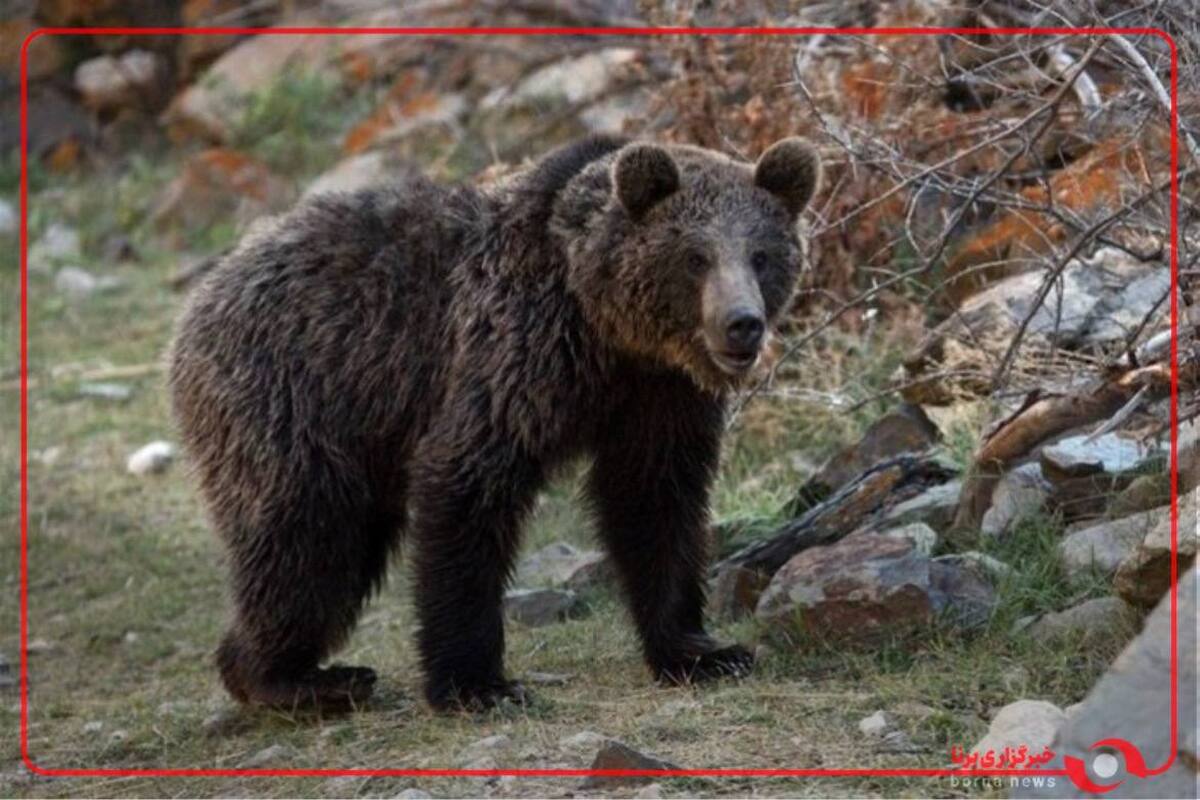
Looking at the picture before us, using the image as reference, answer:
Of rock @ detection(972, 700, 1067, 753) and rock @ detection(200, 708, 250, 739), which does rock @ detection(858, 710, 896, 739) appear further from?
rock @ detection(200, 708, 250, 739)

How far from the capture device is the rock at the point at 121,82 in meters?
16.0

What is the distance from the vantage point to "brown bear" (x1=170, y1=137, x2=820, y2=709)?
223 inches

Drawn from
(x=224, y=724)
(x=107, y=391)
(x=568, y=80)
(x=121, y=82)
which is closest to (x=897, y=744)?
(x=224, y=724)

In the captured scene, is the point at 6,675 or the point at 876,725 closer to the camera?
the point at 876,725

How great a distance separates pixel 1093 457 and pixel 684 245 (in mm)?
1696

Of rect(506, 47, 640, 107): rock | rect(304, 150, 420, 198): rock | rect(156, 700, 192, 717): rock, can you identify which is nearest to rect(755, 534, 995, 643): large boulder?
rect(156, 700, 192, 717): rock

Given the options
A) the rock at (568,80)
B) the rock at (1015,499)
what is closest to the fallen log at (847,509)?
the rock at (1015,499)

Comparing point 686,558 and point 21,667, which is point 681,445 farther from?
point 21,667

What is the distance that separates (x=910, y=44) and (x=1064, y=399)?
2.67 metres

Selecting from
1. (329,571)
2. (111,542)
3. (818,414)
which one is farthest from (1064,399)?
(111,542)

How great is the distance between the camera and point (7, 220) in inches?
581

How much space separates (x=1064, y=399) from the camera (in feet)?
21.7

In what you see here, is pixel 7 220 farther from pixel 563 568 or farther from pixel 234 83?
pixel 563 568

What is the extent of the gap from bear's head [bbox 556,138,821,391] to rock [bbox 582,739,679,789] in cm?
123
